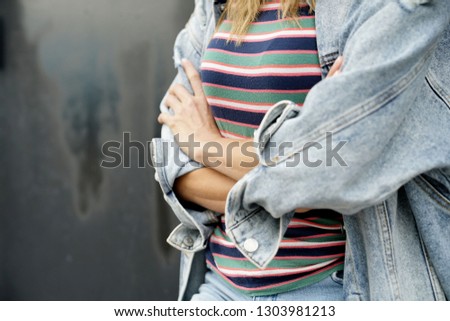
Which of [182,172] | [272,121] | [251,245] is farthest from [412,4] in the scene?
[182,172]

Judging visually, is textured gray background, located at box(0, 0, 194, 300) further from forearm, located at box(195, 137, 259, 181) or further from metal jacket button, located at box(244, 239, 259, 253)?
metal jacket button, located at box(244, 239, 259, 253)

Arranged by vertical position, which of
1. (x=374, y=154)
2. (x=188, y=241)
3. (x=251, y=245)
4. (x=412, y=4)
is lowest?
(x=188, y=241)

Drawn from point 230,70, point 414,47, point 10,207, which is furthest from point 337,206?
point 10,207

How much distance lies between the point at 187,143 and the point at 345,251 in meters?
0.45

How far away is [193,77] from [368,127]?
590 mm

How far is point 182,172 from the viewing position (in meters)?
1.47

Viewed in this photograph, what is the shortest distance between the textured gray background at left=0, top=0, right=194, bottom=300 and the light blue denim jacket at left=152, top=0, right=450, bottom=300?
1.18 meters

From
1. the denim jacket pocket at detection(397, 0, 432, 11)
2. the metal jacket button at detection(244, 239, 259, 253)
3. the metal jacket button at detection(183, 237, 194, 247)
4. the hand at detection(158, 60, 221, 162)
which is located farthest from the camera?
the metal jacket button at detection(183, 237, 194, 247)

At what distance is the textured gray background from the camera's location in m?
2.32

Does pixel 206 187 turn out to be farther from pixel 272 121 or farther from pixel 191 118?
pixel 272 121

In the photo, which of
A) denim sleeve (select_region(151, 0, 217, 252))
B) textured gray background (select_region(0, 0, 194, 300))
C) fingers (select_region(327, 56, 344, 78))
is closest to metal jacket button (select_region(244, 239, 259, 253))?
denim sleeve (select_region(151, 0, 217, 252))

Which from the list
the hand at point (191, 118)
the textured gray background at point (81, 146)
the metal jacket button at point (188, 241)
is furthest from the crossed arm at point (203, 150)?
the textured gray background at point (81, 146)

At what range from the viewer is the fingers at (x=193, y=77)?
1.54m
